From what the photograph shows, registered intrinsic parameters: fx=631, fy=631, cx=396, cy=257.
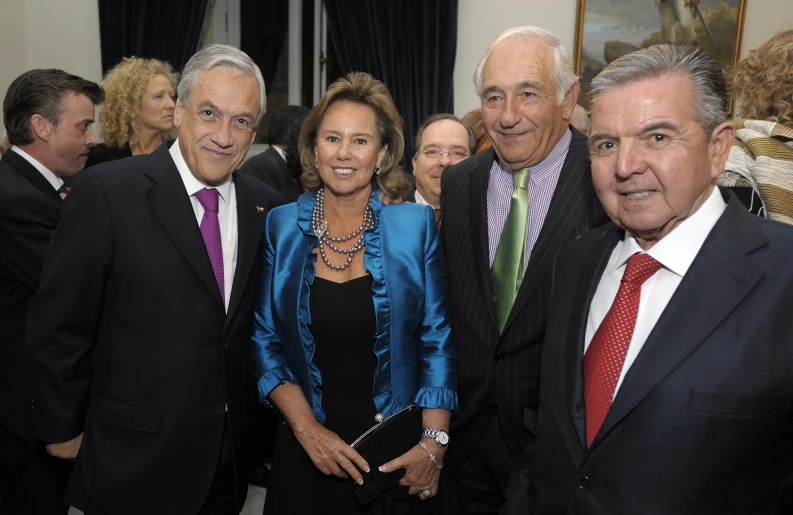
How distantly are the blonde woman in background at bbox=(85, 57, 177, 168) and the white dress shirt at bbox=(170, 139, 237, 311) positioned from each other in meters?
2.10

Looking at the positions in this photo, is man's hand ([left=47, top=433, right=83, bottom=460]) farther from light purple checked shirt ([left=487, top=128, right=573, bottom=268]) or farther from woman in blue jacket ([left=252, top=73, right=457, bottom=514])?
light purple checked shirt ([left=487, top=128, right=573, bottom=268])

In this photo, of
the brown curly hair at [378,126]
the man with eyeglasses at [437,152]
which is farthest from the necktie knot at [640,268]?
the man with eyeglasses at [437,152]

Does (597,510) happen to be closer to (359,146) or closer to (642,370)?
(642,370)

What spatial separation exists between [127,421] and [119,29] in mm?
5575

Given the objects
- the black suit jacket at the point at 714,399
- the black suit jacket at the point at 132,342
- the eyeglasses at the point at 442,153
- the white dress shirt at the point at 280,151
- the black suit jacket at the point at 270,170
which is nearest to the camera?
the black suit jacket at the point at 714,399

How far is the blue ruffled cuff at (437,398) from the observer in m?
1.98

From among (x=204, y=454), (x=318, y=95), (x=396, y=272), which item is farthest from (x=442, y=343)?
(x=318, y=95)

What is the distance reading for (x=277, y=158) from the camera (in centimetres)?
420

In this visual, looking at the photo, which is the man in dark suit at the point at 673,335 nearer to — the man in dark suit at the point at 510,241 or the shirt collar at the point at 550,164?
the man in dark suit at the point at 510,241

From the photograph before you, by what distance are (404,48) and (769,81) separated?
510 centimetres

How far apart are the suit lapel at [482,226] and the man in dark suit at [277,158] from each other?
1.99 m

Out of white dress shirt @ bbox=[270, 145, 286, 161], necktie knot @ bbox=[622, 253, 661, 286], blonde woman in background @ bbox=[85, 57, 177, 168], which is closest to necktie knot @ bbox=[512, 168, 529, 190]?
necktie knot @ bbox=[622, 253, 661, 286]

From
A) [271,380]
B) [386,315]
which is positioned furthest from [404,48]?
[271,380]

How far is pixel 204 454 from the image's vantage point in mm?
1909
